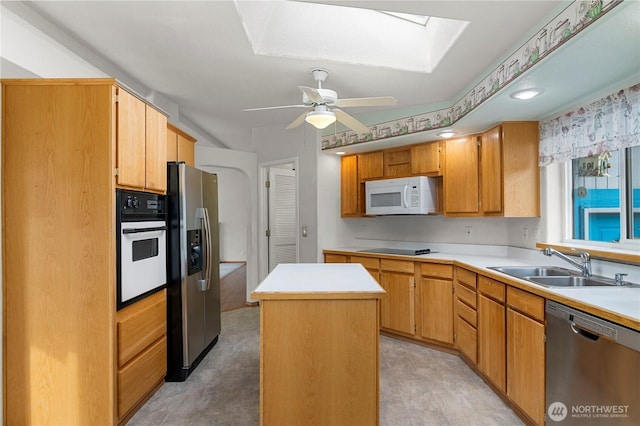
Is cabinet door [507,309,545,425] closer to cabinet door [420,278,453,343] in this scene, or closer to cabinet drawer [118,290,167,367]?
cabinet door [420,278,453,343]

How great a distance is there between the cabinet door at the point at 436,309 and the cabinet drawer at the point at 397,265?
0.17 metres

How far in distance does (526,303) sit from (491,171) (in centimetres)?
140

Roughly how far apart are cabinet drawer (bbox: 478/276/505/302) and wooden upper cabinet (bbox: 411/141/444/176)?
133cm

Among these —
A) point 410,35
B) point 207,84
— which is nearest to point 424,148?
point 410,35

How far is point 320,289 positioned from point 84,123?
5.44 feet

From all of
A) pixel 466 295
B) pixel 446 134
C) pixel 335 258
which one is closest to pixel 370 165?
pixel 446 134

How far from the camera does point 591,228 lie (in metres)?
2.45

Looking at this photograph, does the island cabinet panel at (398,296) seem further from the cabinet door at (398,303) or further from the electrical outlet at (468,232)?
the electrical outlet at (468,232)

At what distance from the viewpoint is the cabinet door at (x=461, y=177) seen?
3.17 metres

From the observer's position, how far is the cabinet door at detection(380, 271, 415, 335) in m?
3.29

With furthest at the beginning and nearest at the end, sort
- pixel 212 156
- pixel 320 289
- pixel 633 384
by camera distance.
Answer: pixel 212 156
pixel 320 289
pixel 633 384

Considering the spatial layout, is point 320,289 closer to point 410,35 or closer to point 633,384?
point 633,384

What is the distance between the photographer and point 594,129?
7.07 feet

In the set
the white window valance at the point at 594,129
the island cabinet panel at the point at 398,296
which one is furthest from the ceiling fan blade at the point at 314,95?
the island cabinet panel at the point at 398,296
